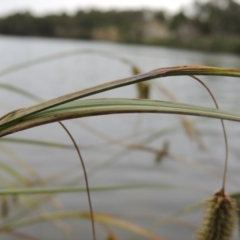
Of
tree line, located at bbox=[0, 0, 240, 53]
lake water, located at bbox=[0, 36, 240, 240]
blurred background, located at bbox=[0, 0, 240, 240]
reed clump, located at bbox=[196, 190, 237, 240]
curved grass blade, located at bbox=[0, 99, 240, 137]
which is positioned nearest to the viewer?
curved grass blade, located at bbox=[0, 99, 240, 137]

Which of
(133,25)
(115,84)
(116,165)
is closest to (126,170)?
(116,165)

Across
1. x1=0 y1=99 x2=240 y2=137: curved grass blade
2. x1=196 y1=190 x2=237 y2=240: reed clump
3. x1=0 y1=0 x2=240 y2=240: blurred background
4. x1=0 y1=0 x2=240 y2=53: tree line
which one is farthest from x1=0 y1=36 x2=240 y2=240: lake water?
x1=0 y1=0 x2=240 y2=53: tree line

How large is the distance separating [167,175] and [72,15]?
38256 mm

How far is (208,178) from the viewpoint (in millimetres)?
3355

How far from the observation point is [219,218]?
0.45 m

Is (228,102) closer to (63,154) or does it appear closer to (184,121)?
(63,154)

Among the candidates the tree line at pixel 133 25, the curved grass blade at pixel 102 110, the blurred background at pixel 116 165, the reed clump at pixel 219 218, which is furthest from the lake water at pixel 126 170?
the tree line at pixel 133 25

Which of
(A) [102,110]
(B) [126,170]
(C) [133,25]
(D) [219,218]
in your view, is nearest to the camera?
(A) [102,110]

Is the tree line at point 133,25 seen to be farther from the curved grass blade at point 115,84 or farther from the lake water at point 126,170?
the curved grass blade at point 115,84

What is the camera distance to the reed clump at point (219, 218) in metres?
0.44

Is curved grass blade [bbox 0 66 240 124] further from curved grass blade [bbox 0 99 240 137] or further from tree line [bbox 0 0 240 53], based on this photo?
tree line [bbox 0 0 240 53]

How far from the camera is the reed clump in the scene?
0.44 m

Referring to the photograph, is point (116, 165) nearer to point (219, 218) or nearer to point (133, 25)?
point (219, 218)

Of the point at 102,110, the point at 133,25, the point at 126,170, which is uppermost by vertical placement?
the point at 133,25
